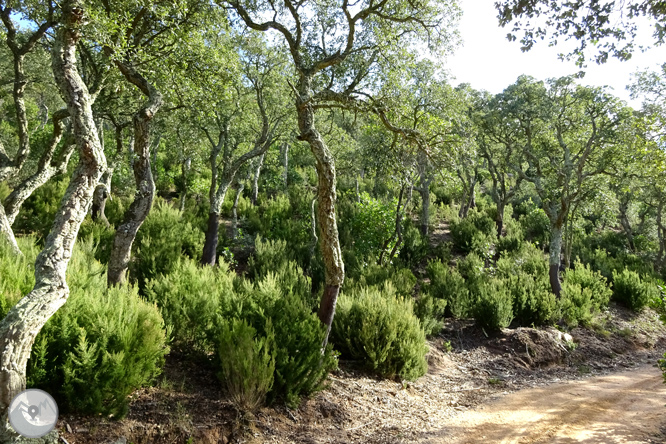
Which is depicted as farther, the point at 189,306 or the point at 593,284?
the point at 593,284

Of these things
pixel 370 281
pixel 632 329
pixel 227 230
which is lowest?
pixel 632 329

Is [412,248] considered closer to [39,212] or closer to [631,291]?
[631,291]

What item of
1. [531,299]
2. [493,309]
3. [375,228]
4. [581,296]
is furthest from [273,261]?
[581,296]

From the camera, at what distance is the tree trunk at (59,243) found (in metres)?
2.50

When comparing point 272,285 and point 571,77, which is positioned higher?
point 571,77

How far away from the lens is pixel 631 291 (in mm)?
12836

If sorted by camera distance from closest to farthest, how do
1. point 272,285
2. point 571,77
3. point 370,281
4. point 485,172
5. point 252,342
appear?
point 252,342 < point 272,285 < point 370,281 < point 571,77 < point 485,172

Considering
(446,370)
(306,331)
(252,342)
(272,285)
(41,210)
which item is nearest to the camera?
(252,342)

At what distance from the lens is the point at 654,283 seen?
13.6m

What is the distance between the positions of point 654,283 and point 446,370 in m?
11.5

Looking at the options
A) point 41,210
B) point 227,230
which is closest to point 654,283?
point 227,230

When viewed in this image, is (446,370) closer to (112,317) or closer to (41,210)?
(112,317)

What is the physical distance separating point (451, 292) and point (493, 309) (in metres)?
1.34

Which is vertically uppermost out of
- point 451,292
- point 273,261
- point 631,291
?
point 273,261
